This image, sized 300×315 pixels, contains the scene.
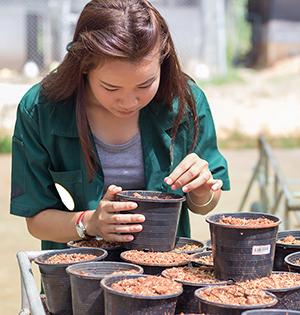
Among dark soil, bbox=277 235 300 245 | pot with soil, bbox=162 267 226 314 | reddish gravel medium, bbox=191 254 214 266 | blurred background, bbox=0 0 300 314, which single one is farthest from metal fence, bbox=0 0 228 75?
pot with soil, bbox=162 267 226 314

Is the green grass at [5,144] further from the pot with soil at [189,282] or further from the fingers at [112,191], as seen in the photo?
the pot with soil at [189,282]

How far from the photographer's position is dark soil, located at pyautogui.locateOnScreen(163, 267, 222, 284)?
6.80ft

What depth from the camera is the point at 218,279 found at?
209 cm

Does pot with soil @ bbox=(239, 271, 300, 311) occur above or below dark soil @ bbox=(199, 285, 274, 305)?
below

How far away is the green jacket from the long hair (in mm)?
33

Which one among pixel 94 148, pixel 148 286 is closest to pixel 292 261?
pixel 148 286

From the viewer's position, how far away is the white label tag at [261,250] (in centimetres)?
205

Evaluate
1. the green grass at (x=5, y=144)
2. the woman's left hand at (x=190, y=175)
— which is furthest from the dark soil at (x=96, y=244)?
the green grass at (x=5, y=144)

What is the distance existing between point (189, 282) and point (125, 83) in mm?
561

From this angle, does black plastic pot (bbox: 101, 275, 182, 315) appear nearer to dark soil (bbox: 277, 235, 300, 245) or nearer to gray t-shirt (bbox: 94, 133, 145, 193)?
dark soil (bbox: 277, 235, 300, 245)

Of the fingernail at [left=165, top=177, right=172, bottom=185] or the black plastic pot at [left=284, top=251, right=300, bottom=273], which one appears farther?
the fingernail at [left=165, top=177, right=172, bottom=185]

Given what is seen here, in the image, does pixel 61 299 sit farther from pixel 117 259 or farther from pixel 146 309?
pixel 146 309

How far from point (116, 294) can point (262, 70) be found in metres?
19.7

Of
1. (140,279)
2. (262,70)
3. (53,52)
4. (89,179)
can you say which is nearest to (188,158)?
(89,179)
